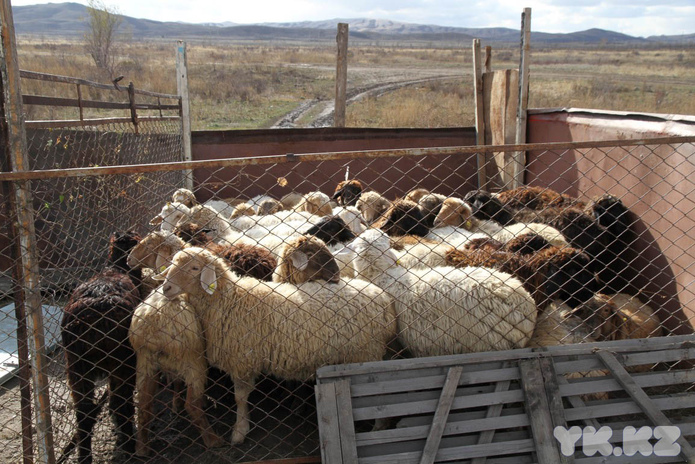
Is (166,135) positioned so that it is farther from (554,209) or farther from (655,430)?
(655,430)

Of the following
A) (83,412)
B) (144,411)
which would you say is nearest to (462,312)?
(144,411)

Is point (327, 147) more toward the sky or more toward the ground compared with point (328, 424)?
more toward the sky

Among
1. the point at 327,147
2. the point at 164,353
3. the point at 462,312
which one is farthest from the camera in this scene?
the point at 327,147

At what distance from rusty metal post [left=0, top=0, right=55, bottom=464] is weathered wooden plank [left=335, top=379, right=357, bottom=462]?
1789 millimetres

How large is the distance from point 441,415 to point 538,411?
1.98 ft

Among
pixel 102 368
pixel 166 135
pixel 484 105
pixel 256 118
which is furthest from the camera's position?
pixel 256 118

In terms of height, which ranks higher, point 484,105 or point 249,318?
point 484,105

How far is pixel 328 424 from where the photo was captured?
3.13 meters

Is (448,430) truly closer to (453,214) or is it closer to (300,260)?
(300,260)

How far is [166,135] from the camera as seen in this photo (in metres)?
7.78

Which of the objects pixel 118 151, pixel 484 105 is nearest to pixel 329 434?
pixel 118 151

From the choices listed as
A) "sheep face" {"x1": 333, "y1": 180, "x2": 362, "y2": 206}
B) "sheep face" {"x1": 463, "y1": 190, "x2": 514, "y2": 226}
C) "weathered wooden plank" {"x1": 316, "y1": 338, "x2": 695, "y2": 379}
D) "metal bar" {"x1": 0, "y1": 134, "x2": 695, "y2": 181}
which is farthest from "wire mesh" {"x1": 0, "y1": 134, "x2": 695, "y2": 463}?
"sheep face" {"x1": 333, "y1": 180, "x2": 362, "y2": 206}

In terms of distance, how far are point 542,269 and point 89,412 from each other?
389 cm

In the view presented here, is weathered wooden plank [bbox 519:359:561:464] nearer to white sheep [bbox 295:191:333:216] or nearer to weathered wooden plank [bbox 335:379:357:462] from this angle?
weathered wooden plank [bbox 335:379:357:462]
